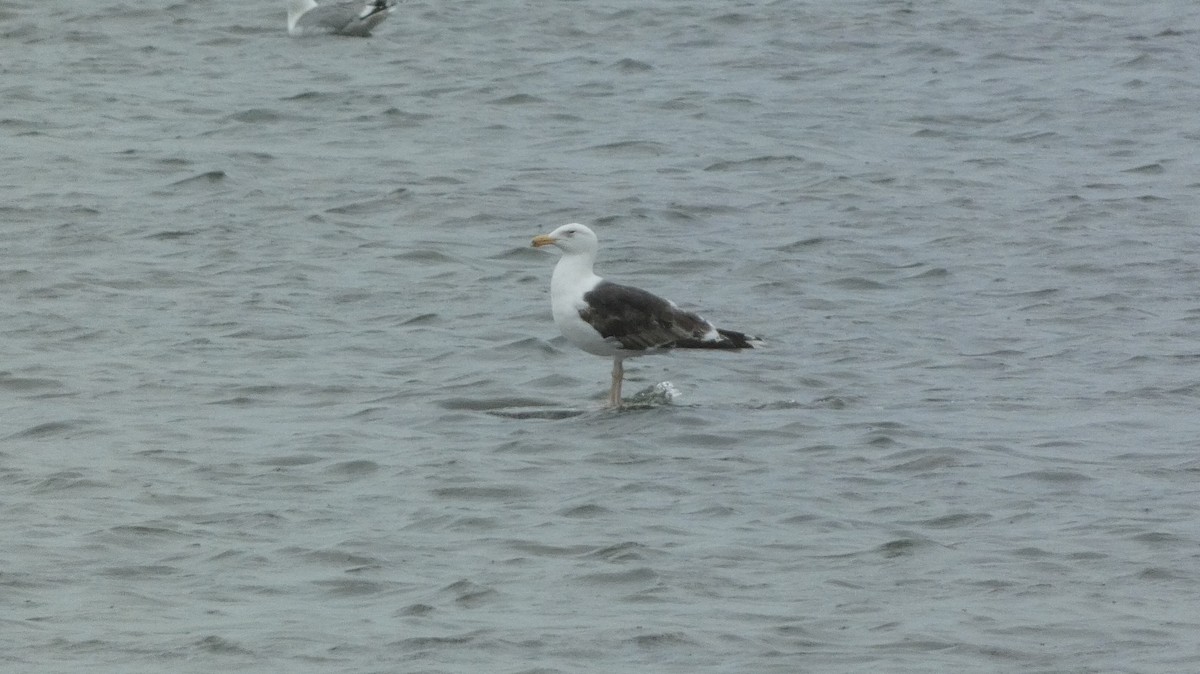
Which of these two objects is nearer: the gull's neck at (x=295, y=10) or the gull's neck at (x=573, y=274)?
the gull's neck at (x=573, y=274)

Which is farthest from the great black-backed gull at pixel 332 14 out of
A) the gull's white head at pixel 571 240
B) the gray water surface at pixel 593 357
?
the gull's white head at pixel 571 240

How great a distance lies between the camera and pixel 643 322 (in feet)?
40.2

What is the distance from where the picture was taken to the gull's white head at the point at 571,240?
41.2ft

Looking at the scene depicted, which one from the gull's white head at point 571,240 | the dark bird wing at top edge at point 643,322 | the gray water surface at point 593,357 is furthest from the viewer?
the gull's white head at point 571,240

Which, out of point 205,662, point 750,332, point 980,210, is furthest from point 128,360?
point 980,210

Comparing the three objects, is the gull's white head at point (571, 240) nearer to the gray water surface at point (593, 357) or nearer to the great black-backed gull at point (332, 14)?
the gray water surface at point (593, 357)

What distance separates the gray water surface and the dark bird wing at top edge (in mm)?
394

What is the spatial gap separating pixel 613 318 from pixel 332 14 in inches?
541

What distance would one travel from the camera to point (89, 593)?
28.8 ft

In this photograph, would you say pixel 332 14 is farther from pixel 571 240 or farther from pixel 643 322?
pixel 643 322

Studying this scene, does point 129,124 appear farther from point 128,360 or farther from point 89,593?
point 89,593

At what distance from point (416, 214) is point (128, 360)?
474cm

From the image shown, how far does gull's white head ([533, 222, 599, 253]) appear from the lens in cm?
1255

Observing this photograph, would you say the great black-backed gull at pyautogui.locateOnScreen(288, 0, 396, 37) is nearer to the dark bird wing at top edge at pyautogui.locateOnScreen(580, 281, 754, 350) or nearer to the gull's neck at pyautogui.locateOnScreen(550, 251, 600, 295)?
the gull's neck at pyautogui.locateOnScreen(550, 251, 600, 295)
